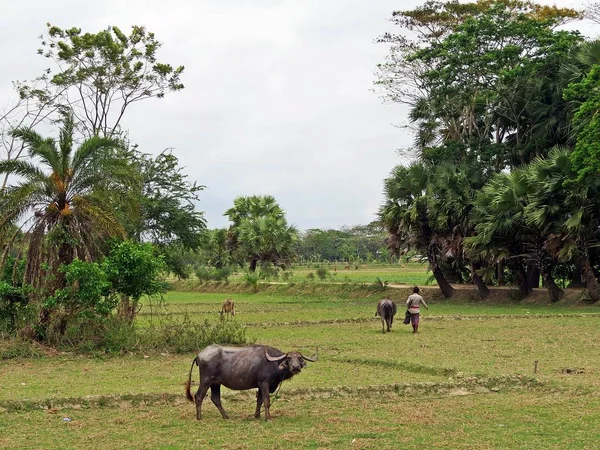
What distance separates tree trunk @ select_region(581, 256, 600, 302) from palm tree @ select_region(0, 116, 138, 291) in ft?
72.1

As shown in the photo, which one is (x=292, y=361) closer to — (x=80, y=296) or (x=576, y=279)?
(x=80, y=296)

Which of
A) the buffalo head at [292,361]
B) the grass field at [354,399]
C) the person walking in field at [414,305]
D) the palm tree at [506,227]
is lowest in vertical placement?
the grass field at [354,399]

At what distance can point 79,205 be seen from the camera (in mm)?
22656

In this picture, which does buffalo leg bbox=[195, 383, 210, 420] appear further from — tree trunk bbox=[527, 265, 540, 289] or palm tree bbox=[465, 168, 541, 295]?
tree trunk bbox=[527, 265, 540, 289]

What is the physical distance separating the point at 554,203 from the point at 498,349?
16144mm

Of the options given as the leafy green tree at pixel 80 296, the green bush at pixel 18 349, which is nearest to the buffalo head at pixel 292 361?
the leafy green tree at pixel 80 296

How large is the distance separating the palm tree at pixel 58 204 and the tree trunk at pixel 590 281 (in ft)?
72.1

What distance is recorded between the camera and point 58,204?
22.5 m

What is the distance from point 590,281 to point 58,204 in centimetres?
2426

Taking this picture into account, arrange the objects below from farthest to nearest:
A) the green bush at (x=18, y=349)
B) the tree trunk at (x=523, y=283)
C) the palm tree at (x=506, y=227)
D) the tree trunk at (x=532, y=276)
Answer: the tree trunk at (x=532, y=276) < the tree trunk at (x=523, y=283) < the palm tree at (x=506, y=227) < the green bush at (x=18, y=349)

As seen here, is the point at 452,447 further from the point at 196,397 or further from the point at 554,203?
the point at 554,203

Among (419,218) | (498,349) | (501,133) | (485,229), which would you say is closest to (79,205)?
(498,349)

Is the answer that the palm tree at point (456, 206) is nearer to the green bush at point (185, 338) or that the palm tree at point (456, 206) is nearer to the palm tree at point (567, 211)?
the palm tree at point (567, 211)

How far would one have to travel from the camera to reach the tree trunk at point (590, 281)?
36000mm
